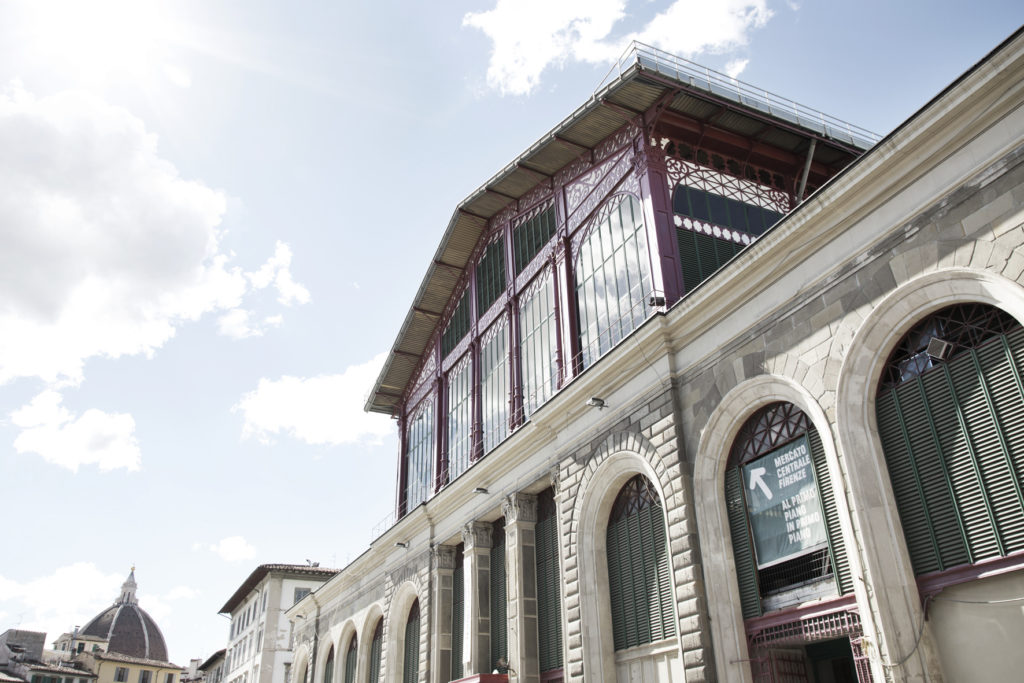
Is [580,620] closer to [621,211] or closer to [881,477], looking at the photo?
[881,477]

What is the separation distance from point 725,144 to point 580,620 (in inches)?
478

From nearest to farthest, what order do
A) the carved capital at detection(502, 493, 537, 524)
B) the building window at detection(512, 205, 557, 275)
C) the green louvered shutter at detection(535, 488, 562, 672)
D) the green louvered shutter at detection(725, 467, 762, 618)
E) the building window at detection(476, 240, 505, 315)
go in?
the green louvered shutter at detection(725, 467, 762, 618)
the green louvered shutter at detection(535, 488, 562, 672)
the carved capital at detection(502, 493, 537, 524)
the building window at detection(512, 205, 557, 275)
the building window at detection(476, 240, 505, 315)

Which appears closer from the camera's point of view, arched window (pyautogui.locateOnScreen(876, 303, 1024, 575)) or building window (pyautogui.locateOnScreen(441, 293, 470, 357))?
arched window (pyautogui.locateOnScreen(876, 303, 1024, 575))

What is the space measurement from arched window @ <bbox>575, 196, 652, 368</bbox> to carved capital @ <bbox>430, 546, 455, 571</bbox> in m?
8.90

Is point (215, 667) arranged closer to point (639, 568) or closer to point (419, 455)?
point (419, 455)

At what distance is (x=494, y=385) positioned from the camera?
84.4 ft

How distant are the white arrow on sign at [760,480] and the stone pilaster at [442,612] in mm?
13028

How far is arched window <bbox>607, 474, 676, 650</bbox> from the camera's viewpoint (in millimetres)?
16406

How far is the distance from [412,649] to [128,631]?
322ft

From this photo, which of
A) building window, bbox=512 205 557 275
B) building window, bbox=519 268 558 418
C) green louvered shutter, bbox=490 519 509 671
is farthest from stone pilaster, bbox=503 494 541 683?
building window, bbox=512 205 557 275

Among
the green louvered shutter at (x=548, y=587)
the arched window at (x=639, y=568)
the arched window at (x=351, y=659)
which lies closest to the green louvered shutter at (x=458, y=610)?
the green louvered shutter at (x=548, y=587)

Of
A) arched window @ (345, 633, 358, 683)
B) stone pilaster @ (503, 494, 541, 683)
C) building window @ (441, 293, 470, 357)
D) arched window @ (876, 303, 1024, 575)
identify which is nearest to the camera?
arched window @ (876, 303, 1024, 575)

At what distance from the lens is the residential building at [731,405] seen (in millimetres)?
11320

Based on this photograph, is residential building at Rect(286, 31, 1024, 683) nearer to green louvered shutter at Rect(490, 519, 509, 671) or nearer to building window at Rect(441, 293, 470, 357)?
green louvered shutter at Rect(490, 519, 509, 671)
